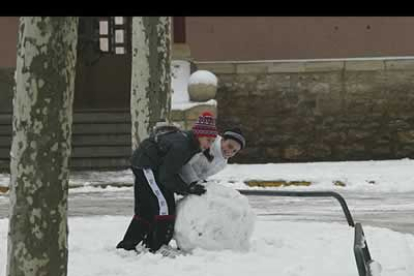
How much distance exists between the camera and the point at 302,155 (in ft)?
53.6

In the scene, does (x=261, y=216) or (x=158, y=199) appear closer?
(x=158, y=199)

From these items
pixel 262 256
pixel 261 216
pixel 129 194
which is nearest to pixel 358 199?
pixel 261 216

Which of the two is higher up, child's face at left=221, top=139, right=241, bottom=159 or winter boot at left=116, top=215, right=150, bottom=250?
child's face at left=221, top=139, right=241, bottom=159

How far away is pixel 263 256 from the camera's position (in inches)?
244

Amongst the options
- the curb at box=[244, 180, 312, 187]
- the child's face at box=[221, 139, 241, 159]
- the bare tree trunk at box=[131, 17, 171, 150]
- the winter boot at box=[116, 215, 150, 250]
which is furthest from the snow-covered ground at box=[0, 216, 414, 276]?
the curb at box=[244, 180, 312, 187]

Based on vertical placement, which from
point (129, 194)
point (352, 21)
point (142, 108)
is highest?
point (352, 21)

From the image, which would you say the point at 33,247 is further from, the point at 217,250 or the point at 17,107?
the point at 217,250

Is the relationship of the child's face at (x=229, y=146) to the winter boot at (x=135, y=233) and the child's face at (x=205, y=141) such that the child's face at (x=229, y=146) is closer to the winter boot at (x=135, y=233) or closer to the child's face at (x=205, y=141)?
the child's face at (x=205, y=141)

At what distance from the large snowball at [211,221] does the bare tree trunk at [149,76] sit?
75.6 inches

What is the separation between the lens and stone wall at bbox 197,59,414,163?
15.9 meters

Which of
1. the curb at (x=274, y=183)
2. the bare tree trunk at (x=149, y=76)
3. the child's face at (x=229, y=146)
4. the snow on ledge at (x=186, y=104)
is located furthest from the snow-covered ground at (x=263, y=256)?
the snow on ledge at (x=186, y=104)

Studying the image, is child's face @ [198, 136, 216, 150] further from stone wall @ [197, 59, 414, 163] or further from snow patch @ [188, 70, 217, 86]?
stone wall @ [197, 59, 414, 163]

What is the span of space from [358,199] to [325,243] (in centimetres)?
484

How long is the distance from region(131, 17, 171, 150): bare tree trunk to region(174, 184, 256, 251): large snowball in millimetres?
1920
